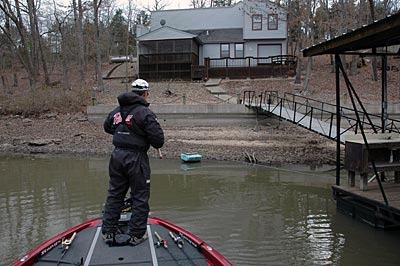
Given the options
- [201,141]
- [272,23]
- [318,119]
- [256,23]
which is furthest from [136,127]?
[256,23]

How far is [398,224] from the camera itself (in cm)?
712

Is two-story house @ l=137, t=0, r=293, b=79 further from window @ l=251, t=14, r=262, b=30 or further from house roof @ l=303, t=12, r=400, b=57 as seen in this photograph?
house roof @ l=303, t=12, r=400, b=57

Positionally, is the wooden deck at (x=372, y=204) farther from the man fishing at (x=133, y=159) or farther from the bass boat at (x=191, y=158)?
the bass boat at (x=191, y=158)

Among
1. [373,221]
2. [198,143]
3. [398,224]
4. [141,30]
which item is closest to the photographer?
[398,224]

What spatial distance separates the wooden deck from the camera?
7.16 meters

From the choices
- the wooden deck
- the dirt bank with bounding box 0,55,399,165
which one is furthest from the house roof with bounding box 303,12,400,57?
the dirt bank with bounding box 0,55,399,165

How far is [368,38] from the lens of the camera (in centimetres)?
689

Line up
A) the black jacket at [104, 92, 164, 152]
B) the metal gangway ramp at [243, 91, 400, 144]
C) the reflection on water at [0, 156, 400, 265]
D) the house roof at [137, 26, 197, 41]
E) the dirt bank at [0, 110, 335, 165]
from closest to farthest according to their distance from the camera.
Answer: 1. the black jacket at [104, 92, 164, 152]
2. the reflection on water at [0, 156, 400, 265]
3. the metal gangway ramp at [243, 91, 400, 144]
4. the dirt bank at [0, 110, 335, 165]
5. the house roof at [137, 26, 197, 41]

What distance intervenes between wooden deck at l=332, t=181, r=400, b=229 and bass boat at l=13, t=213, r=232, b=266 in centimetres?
411

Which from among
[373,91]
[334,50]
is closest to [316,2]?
[373,91]

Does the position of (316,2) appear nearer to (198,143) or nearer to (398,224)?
(198,143)

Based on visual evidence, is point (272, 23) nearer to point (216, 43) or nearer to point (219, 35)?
point (219, 35)

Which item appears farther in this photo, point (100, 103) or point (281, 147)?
point (100, 103)

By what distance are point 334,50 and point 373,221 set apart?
3287 millimetres
